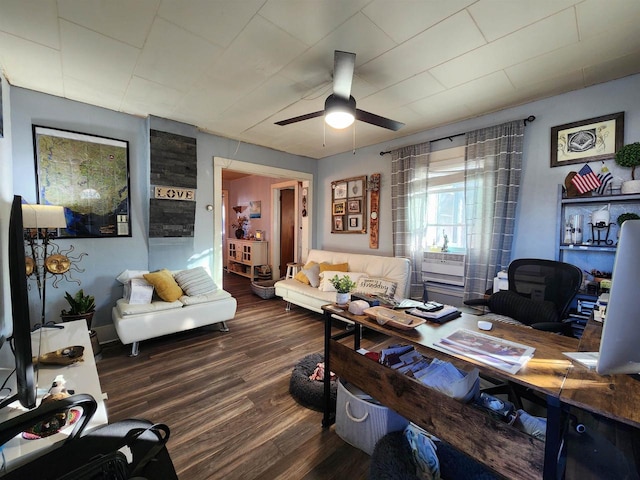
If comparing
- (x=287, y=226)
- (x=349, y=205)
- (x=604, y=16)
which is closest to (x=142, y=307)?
(x=349, y=205)

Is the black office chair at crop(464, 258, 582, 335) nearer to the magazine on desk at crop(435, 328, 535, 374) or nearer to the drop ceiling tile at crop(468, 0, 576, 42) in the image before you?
the magazine on desk at crop(435, 328, 535, 374)

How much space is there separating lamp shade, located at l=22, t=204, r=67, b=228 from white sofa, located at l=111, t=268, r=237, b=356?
977 millimetres

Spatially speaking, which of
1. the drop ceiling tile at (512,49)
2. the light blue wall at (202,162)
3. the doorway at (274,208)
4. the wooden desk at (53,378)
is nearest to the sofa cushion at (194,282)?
the light blue wall at (202,162)

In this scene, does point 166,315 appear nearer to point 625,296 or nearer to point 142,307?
point 142,307

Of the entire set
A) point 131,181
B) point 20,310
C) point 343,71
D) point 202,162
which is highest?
point 343,71

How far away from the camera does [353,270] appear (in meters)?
3.92

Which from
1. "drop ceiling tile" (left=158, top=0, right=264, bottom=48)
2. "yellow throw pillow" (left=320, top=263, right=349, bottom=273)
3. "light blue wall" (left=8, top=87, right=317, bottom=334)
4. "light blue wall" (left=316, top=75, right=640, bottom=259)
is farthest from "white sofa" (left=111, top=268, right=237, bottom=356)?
"light blue wall" (left=316, top=75, right=640, bottom=259)

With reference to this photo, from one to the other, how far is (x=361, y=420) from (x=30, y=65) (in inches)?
141

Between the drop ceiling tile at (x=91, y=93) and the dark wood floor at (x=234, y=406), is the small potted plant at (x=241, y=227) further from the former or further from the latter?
the drop ceiling tile at (x=91, y=93)

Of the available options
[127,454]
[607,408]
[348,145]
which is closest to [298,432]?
[127,454]

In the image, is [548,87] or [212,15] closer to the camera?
[212,15]

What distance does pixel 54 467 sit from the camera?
2.86 ft

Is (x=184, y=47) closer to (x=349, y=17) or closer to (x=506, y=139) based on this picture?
(x=349, y=17)

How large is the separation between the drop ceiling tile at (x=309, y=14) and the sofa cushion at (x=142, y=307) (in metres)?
2.72
